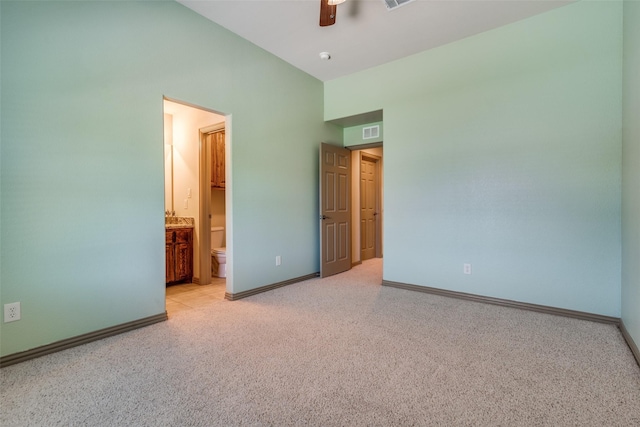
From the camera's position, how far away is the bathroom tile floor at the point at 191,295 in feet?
10.6

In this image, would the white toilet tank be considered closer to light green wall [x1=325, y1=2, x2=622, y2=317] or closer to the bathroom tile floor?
the bathroom tile floor

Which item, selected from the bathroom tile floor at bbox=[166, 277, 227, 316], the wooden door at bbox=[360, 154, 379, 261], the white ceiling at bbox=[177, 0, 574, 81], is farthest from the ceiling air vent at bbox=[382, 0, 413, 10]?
the bathroom tile floor at bbox=[166, 277, 227, 316]

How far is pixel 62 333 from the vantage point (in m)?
2.21

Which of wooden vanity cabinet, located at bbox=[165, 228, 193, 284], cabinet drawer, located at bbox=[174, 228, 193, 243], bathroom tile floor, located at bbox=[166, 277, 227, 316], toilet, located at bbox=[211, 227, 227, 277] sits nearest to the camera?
bathroom tile floor, located at bbox=[166, 277, 227, 316]

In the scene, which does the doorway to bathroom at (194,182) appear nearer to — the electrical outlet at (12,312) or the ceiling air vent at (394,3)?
the electrical outlet at (12,312)

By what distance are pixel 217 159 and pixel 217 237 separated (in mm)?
1269

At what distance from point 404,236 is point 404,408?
255 centimetres

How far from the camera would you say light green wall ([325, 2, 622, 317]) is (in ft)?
9.07

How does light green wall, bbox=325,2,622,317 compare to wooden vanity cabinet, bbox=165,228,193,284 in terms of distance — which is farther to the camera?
wooden vanity cabinet, bbox=165,228,193,284

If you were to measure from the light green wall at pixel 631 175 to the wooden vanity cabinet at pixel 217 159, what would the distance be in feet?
14.2

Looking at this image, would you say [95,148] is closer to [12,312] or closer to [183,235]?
[12,312]

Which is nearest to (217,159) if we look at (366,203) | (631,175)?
(366,203)

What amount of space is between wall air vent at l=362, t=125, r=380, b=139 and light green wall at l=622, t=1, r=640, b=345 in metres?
2.73

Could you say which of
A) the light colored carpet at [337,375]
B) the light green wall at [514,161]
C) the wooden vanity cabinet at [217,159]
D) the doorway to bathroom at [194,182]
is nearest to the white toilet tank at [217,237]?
the doorway to bathroom at [194,182]
